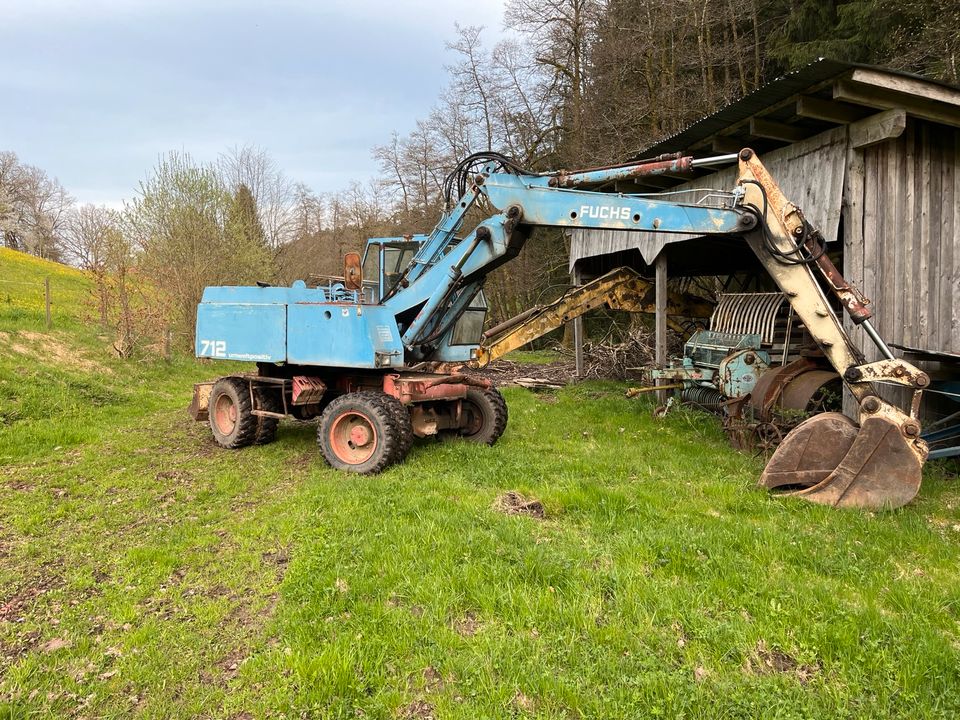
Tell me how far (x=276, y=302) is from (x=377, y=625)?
4829mm

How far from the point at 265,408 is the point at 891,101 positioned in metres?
7.81

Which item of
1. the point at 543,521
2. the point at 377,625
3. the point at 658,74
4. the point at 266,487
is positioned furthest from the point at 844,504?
the point at 658,74

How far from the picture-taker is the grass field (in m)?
2.70

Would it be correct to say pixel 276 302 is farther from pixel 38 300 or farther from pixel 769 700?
pixel 38 300

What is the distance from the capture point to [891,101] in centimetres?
605

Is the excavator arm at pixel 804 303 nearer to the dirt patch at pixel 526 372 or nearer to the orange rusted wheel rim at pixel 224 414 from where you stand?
the orange rusted wheel rim at pixel 224 414

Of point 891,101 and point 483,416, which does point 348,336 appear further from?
point 891,101

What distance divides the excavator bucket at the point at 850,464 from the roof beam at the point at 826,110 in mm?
3478

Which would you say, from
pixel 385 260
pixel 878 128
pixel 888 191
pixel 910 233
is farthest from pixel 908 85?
pixel 385 260

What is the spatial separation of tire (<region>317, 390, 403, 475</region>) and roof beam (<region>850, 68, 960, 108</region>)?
558 centimetres

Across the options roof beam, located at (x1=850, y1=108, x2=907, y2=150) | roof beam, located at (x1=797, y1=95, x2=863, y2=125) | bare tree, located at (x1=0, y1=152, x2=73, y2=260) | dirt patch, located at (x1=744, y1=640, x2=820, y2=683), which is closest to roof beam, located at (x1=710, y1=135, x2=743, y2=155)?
roof beam, located at (x1=797, y1=95, x2=863, y2=125)

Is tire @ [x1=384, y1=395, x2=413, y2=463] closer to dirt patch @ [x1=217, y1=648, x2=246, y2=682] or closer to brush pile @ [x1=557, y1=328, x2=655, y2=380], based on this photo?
dirt patch @ [x1=217, y1=648, x2=246, y2=682]

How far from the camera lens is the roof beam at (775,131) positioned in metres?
7.19

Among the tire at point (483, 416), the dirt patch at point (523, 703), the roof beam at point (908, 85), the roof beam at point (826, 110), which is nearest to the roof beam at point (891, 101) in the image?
the roof beam at point (908, 85)
